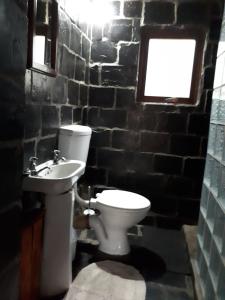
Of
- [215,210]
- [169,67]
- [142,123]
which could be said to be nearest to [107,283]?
[215,210]

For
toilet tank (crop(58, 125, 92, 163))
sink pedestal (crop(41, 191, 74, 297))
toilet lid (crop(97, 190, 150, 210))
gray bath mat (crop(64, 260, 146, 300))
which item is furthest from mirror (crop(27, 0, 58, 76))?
gray bath mat (crop(64, 260, 146, 300))

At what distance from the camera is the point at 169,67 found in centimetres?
269

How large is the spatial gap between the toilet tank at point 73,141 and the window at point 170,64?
2.86ft

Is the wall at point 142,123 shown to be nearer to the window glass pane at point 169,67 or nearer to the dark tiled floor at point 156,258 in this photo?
the window glass pane at point 169,67

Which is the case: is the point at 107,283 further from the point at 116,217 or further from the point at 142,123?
the point at 142,123

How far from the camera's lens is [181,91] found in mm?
2715

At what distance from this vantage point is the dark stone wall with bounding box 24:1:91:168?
161 cm

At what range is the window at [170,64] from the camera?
2.60 metres

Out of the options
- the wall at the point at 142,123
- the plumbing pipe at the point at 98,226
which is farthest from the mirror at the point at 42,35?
the plumbing pipe at the point at 98,226

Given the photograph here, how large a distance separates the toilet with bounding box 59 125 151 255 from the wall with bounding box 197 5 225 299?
54 centimetres

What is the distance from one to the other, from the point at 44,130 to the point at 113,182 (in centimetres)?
128

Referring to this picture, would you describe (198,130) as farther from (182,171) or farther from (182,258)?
(182,258)

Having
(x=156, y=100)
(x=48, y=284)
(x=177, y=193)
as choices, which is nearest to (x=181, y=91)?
(x=156, y=100)

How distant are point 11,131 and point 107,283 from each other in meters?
1.58
